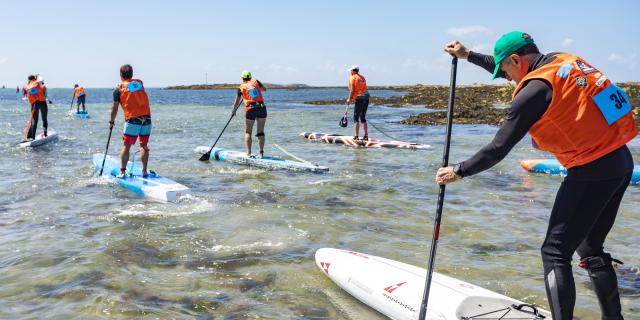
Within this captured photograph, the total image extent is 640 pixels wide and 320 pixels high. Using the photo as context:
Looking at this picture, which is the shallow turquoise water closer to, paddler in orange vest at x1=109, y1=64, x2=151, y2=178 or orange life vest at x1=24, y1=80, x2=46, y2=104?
paddler in orange vest at x1=109, y1=64, x2=151, y2=178

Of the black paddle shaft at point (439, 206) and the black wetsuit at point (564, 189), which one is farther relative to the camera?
the black paddle shaft at point (439, 206)

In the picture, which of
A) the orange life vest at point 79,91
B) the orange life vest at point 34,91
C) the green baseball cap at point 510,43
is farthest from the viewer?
the orange life vest at point 79,91

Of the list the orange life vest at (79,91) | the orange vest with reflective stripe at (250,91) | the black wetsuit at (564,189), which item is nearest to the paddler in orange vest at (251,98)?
the orange vest with reflective stripe at (250,91)

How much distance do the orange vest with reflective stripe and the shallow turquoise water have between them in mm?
1714

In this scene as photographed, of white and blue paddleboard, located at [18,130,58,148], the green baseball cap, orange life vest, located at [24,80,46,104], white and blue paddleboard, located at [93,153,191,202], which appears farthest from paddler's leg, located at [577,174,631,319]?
white and blue paddleboard, located at [18,130,58,148]

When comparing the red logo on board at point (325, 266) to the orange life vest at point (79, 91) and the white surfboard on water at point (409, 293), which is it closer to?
the white surfboard on water at point (409, 293)

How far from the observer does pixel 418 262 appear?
240 inches

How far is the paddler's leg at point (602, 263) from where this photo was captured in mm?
3600

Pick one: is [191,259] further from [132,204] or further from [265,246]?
[132,204]

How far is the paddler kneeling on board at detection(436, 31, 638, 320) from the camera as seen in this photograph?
314 centimetres

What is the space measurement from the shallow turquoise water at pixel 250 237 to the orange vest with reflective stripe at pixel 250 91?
171cm

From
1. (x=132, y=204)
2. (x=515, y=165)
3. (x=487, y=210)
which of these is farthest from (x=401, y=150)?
(x=132, y=204)

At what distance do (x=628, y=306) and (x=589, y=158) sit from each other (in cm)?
237

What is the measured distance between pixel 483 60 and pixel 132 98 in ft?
23.6
